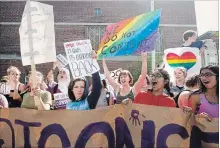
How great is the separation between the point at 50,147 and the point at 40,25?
4.07ft

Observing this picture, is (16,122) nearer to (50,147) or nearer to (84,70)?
(50,147)

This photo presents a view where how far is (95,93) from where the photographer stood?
12.2 feet

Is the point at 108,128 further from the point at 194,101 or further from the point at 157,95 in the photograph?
the point at 194,101

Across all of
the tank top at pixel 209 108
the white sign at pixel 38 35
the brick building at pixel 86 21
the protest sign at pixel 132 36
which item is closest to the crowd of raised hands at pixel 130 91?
the tank top at pixel 209 108

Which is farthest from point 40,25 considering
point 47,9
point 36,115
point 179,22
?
point 179,22

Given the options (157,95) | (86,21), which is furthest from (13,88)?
(86,21)

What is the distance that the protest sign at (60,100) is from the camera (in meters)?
4.07

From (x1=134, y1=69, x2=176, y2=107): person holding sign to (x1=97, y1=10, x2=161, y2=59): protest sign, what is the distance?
38cm

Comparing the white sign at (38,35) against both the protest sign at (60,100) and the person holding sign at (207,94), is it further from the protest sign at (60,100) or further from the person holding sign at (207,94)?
the person holding sign at (207,94)

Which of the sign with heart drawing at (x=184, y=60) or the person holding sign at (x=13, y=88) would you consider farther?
the sign with heart drawing at (x=184, y=60)

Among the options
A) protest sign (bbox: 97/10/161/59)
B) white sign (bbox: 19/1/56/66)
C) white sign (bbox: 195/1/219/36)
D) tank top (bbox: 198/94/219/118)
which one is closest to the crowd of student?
tank top (bbox: 198/94/219/118)

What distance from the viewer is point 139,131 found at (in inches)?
125

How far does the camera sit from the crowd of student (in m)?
3.28

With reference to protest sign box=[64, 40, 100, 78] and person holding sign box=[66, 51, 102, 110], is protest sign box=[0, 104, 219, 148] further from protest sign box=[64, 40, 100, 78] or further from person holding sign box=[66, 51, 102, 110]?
protest sign box=[64, 40, 100, 78]
